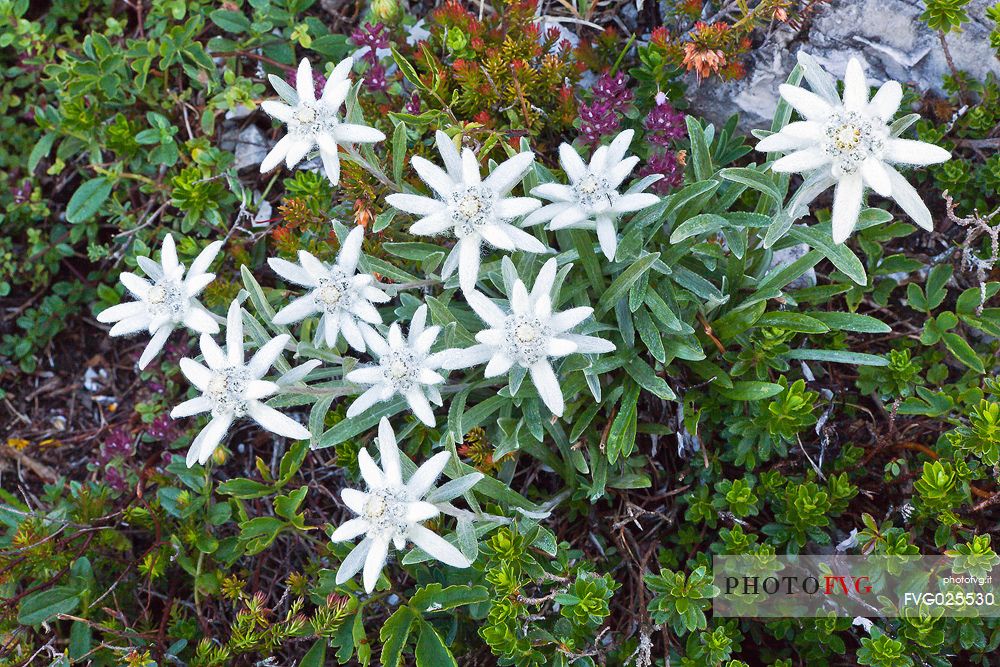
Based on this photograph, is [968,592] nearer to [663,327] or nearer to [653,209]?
[663,327]

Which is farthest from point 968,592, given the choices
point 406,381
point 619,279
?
point 406,381

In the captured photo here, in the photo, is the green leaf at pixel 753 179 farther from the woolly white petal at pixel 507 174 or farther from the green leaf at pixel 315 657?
the green leaf at pixel 315 657

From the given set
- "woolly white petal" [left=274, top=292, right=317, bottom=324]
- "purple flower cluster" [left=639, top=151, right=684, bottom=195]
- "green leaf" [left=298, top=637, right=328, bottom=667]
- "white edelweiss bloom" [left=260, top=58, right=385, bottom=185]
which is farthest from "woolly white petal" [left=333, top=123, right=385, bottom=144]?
"green leaf" [left=298, top=637, right=328, bottom=667]

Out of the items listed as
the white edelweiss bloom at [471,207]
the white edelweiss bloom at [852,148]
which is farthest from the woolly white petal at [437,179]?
the white edelweiss bloom at [852,148]

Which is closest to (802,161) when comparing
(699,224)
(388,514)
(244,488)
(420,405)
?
(699,224)

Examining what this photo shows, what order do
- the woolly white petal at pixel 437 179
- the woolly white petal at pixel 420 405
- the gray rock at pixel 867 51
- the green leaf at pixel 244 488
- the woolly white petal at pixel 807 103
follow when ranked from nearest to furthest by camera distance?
the woolly white petal at pixel 807 103
the woolly white petal at pixel 420 405
the woolly white petal at pixel 437 179
the green leaf at pixel 244 488
the gray rock at pixel 867 51
